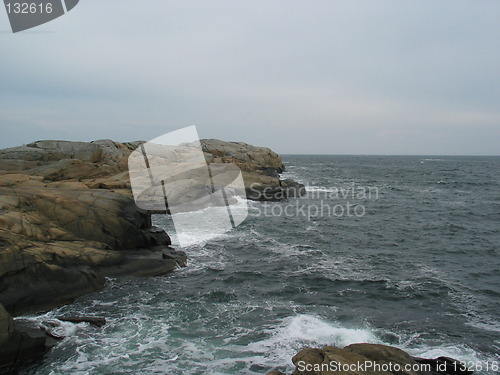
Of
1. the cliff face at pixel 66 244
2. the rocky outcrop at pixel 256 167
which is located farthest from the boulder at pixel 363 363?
the rocky outcrop at pixel 256 167

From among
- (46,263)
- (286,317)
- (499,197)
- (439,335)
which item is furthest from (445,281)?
(499,197)

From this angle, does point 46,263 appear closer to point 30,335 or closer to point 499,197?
point 30,335

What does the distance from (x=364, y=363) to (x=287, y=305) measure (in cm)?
686

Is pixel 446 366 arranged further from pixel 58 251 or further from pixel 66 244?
pixel 66 244

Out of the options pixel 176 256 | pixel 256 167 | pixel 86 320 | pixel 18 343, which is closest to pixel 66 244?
pixel 86 320

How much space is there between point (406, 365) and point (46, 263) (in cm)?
1329

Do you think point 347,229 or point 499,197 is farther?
point 499,197

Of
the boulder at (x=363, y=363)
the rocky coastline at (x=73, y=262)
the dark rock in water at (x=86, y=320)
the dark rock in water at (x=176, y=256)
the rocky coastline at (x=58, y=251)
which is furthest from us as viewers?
the dark rock in water at (x=176, y=256)

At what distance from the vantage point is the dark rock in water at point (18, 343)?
32.4ft

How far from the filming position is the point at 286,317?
13727 mm

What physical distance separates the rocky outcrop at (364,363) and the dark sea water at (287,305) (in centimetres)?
191

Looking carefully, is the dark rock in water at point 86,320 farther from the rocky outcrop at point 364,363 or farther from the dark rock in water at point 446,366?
the dark rock in water at point 446,366

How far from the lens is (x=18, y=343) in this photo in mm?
10164

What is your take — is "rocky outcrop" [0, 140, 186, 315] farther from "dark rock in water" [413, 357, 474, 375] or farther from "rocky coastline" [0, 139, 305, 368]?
"dark rock in water" [413, 357, 474, 375]
